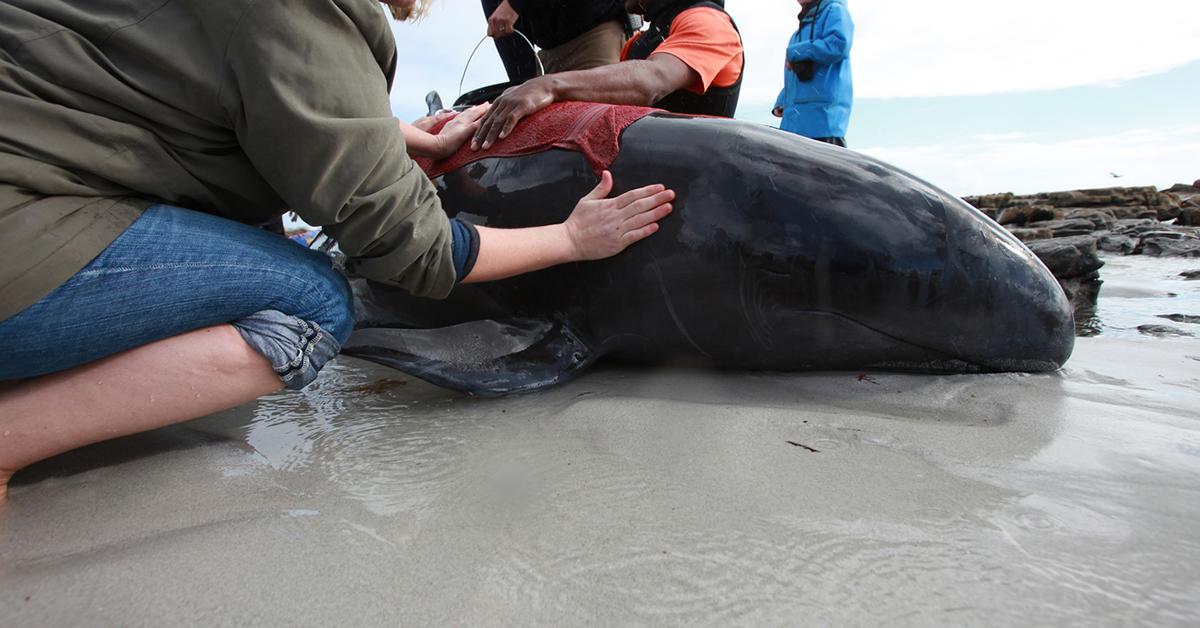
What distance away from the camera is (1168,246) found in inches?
343

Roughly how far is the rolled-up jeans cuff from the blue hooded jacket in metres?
5.15

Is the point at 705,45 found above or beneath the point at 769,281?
above

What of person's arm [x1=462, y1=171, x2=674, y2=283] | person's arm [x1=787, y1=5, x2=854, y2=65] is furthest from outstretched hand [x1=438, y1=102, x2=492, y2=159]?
person's arm [x1=787, y1=5, x2=854, y2=65]

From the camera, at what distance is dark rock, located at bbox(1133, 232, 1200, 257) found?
27.4 feet

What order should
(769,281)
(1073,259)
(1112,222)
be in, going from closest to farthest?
(769,281) < (1073,259) < (1112,222)

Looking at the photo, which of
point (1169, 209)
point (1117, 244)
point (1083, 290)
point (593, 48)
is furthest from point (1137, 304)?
point (1169, 209)

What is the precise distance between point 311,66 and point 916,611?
63.3 inches

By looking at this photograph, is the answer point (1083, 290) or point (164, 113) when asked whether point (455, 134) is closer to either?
point (164, 113)

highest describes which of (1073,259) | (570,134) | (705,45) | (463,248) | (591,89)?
(705,45)

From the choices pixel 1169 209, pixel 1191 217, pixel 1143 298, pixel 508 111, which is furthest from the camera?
pixel 1169 209

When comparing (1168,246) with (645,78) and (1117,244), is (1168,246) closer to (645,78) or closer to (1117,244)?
(1117,244)

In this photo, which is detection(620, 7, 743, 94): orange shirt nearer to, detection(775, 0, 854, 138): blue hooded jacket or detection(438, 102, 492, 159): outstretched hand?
detection(438, 102, 492, 159): outstretched hand

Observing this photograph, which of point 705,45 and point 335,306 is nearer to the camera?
point 335,306

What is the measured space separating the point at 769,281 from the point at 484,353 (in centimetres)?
102
